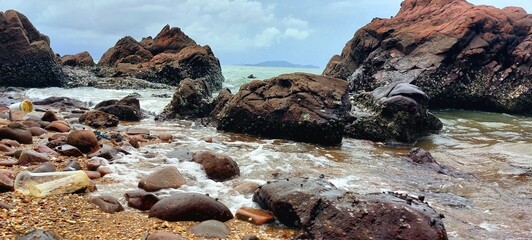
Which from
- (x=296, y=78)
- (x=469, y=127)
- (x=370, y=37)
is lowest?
(x=469, y=127)

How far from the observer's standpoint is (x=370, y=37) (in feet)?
87.8

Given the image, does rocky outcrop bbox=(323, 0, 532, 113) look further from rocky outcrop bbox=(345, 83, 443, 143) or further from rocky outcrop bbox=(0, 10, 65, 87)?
rocky outcrop bbox=(0, 10, 65, 87)

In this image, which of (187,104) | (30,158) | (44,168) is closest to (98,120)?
(187,104)

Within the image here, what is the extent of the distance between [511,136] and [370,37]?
15564mm

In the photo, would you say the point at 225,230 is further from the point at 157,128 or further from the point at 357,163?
the point at 157,128

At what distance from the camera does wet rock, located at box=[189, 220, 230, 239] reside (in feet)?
13.2

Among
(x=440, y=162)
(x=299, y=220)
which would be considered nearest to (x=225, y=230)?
(x=299, y=220)

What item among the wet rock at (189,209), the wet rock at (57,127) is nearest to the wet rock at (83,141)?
the wet rock at (57,127)

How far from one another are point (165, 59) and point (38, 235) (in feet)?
97.7

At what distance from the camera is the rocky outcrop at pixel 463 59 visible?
20000mm

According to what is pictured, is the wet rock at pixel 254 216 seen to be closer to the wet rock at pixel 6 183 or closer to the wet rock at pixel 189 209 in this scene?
the wet rock at pixel 189 209

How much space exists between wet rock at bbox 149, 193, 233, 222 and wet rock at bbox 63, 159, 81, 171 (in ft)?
6.51

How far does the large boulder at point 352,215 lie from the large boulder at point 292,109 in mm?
5386

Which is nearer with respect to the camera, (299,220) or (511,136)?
(299,220)
